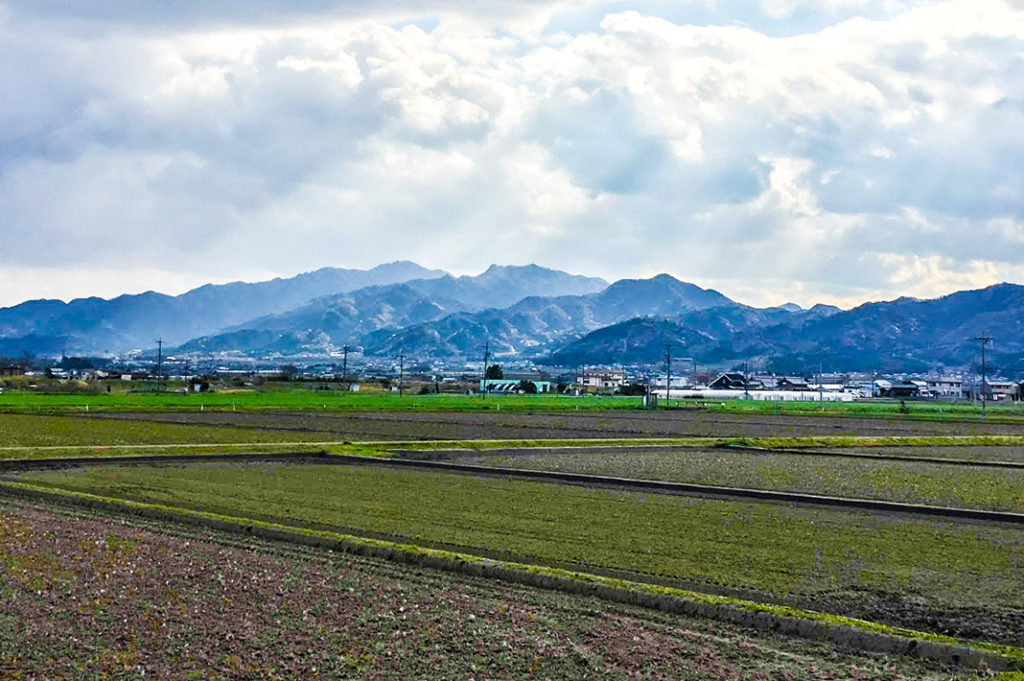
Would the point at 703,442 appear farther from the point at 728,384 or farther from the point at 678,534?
the point at 728,384

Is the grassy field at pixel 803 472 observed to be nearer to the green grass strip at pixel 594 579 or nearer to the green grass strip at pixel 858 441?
the green grass strip at pixel 858 441

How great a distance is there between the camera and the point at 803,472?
100 ft

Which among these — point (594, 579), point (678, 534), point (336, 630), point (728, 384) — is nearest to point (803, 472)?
point (678, 534)

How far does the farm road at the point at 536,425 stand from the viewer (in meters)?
47.3

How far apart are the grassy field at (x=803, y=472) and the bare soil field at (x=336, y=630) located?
549 inches

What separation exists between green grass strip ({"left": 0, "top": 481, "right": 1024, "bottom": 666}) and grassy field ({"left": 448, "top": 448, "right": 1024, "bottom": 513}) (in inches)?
494

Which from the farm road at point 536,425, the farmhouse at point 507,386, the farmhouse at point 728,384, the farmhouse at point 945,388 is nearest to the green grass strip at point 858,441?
the farm road at point 536,425

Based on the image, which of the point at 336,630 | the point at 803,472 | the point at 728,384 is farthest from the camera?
the point at 728,384

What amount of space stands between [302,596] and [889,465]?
86.5 feet

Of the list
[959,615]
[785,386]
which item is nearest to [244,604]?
[959,615]

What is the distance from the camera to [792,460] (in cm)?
3550

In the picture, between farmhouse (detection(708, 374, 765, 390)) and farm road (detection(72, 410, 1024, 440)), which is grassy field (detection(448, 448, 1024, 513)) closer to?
farm road (detection(72, 410, 1024, 440))

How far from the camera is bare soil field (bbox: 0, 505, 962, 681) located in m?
10.1

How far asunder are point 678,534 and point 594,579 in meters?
4.66
